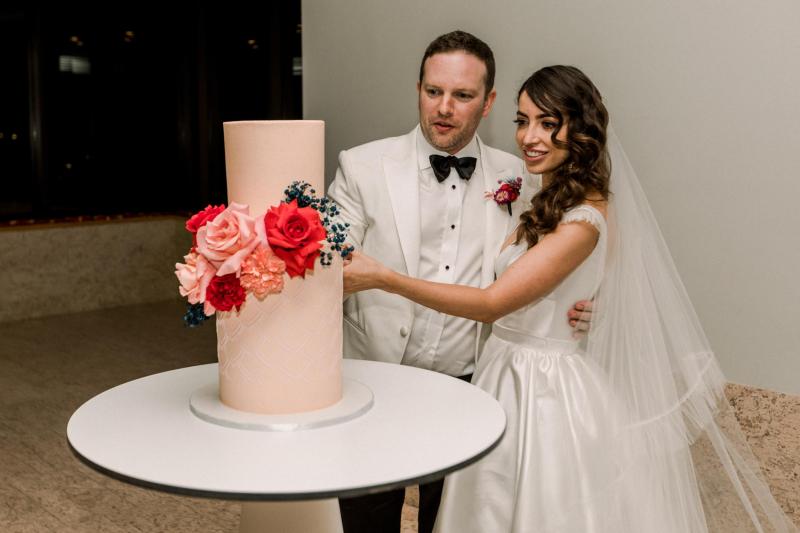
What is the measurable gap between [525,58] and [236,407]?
1.87 m

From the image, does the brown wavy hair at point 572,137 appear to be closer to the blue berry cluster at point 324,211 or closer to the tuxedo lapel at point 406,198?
the tuxedo lapel at point 406,198

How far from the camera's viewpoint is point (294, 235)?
5.13 feet

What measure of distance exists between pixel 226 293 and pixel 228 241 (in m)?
0.11

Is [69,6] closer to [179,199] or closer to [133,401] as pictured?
[179,199]

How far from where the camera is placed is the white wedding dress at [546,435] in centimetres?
212

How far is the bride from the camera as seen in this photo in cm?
211

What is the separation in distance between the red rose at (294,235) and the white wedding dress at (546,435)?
0.88 meters

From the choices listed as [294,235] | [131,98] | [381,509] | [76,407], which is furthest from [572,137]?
[131,98]

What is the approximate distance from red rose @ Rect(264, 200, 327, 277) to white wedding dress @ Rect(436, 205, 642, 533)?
876 mm

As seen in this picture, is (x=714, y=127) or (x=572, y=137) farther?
(x=714, y=127)

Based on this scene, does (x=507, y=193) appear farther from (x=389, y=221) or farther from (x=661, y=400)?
(x=661, y=400)

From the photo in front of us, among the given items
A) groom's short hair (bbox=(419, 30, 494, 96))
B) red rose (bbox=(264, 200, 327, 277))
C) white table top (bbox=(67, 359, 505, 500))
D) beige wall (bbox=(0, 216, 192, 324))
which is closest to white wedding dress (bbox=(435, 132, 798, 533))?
white table top (bbox=(67, 359, 505, 500))

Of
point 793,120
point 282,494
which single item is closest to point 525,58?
point 793,120

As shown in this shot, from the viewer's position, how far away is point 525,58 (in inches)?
117
